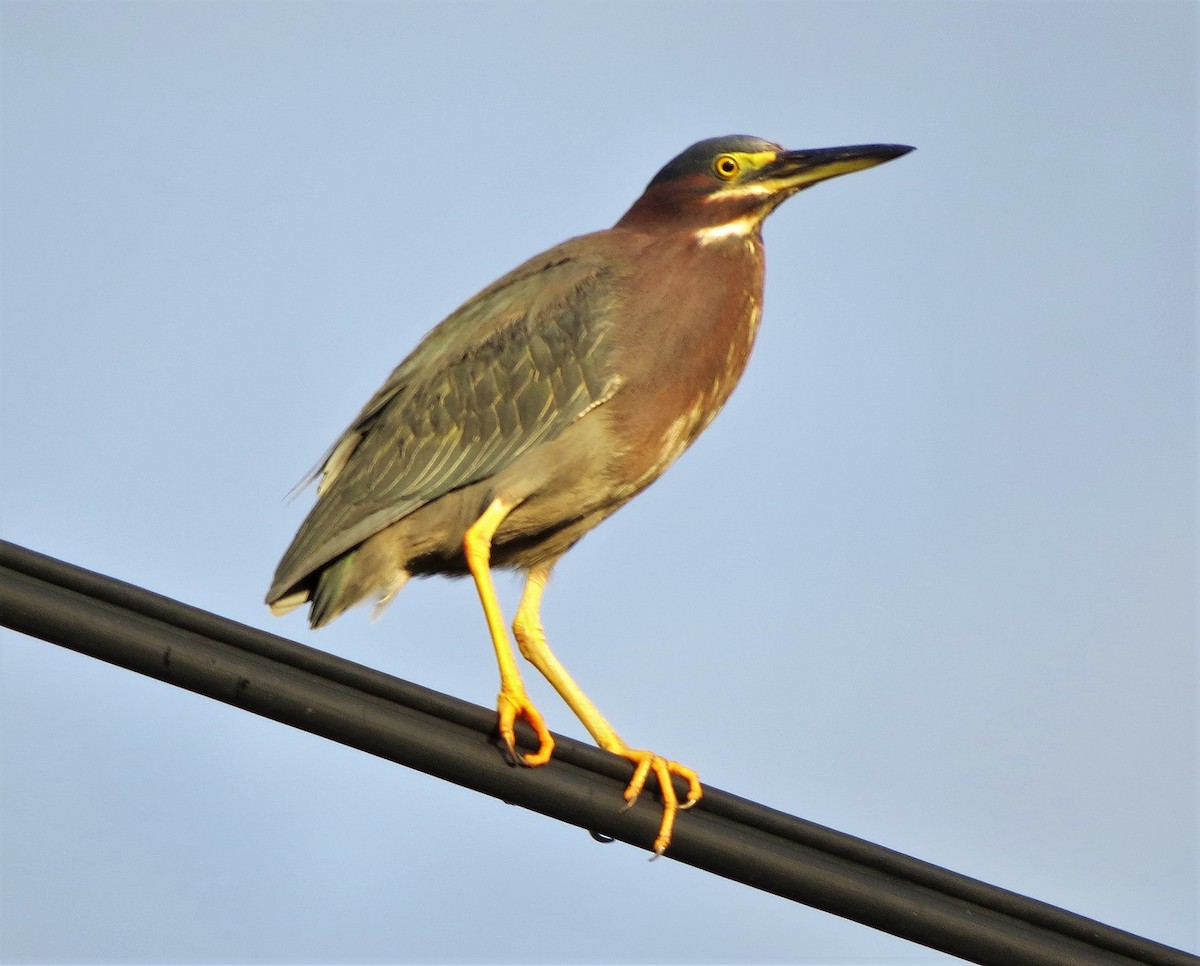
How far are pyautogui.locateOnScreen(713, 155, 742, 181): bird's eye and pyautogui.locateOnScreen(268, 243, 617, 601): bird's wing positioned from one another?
0.73m

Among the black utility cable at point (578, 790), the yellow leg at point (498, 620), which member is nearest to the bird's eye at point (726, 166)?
the yellow leg at point (498, 620)

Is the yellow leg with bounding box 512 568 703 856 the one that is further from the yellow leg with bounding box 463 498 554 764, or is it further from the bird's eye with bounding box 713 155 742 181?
the bird's eye with bounding box 713 155 742 181

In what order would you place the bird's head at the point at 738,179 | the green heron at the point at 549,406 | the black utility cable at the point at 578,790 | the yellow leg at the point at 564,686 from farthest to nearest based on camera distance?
the bird's head at the point at 738,179, the green heron at the point at 549,406, the yellow leg at the point at 564,686, the black utility cable at the point at 578,790

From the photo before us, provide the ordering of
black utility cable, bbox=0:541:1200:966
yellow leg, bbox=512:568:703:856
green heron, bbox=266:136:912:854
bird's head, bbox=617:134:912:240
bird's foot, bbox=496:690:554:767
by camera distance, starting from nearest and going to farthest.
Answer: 1. black utility cable, bbox=0:541:1200:966
2. bird's foot, bbox=496:690:554:767
3. yellow leg, bbox=512:568:703:856
4. green heron, bbox=266:136:912:854
5. bird's head, bbox=617:134:912:240

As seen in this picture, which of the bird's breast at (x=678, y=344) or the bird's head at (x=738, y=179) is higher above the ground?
the bird's head at (x=738, y=179)

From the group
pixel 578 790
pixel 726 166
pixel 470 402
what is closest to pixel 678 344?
pixel 470 402

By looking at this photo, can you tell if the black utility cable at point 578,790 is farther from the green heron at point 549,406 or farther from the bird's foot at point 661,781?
the green heron at point 549,406

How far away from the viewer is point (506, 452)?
5.94 metres

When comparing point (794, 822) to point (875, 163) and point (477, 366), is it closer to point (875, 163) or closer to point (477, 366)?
point (477, 366)

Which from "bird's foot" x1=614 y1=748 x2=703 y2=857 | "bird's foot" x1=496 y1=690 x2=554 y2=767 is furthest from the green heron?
"bird's foot" x1=614 y1=748 x2=703 y2=857

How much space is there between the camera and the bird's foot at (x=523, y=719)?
3.86 metres

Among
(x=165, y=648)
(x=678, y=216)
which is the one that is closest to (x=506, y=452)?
(x=678, y=216)

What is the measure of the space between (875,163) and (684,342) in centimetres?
123

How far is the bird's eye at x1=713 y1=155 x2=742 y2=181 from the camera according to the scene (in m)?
6.57
